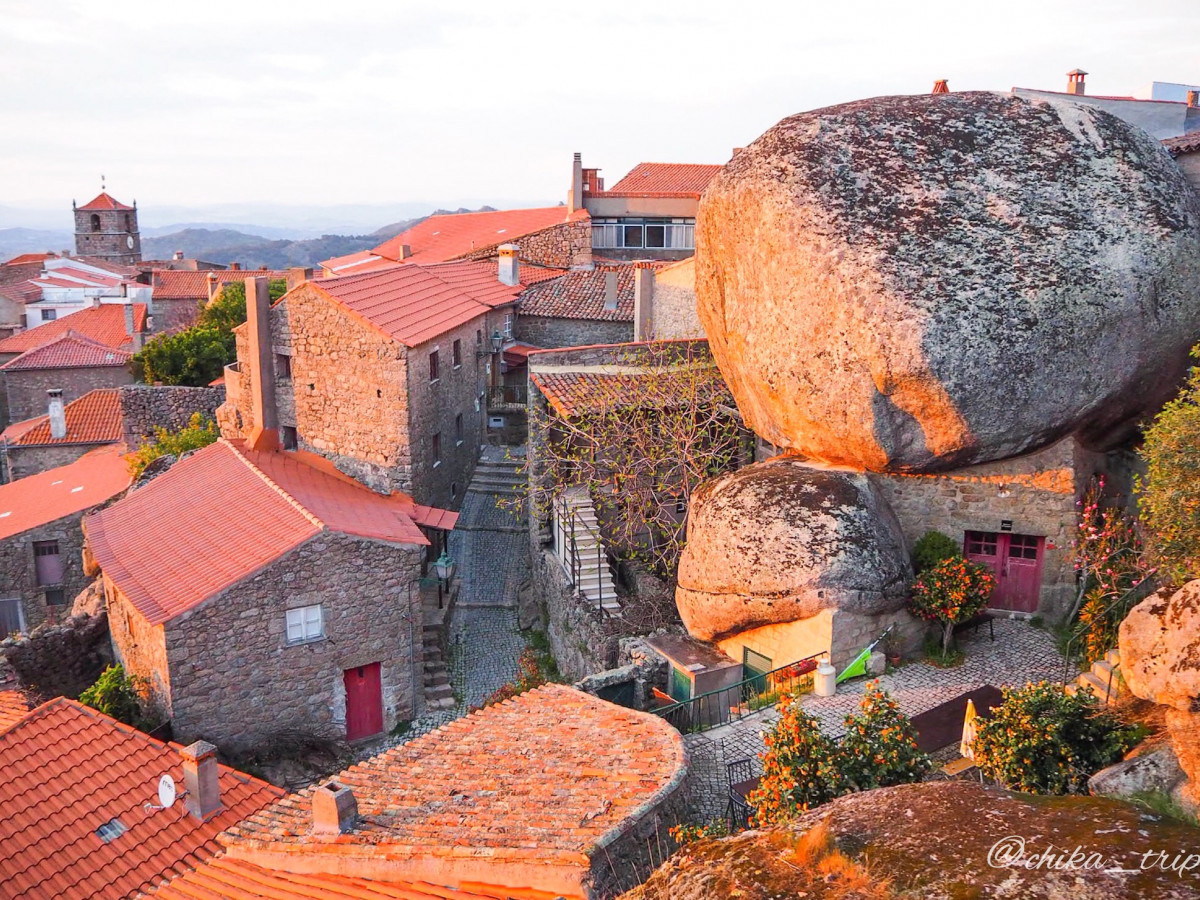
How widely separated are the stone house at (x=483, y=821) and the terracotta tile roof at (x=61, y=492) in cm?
1916

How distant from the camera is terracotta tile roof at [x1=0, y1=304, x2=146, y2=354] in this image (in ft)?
166

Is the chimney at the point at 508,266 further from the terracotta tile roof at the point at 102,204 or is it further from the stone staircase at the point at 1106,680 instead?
the terracotta tile roof at the point at 102,204

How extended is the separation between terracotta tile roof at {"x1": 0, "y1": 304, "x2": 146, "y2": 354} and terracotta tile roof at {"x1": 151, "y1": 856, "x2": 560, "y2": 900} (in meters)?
44.5

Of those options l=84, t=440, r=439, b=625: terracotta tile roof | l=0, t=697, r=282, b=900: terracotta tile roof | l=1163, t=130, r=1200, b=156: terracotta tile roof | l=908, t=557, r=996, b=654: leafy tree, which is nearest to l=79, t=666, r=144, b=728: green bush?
l=0, t=697, r=282, b=900: terracotta tile roof

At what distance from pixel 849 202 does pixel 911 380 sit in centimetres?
307

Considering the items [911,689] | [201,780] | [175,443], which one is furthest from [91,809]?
[175,443]

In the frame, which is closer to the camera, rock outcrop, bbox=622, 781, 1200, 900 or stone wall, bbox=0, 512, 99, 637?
rock outcrop, bbox=622, 781, 1200, 900

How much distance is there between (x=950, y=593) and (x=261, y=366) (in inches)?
668

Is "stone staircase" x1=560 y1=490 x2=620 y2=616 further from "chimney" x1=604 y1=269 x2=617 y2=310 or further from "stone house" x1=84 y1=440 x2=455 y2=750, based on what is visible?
"chimney" x1=604 y1=269 x2=617 y2=310

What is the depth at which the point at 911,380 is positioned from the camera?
14.9m

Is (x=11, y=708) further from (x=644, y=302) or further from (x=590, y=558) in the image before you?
(x=644, y=302)

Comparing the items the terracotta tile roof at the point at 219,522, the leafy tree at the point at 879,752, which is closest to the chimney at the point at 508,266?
the terracotta tile roof at the point at 219,522

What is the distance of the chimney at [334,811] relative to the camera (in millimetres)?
10680

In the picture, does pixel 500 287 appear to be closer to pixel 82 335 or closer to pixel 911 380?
pixel 911 380
